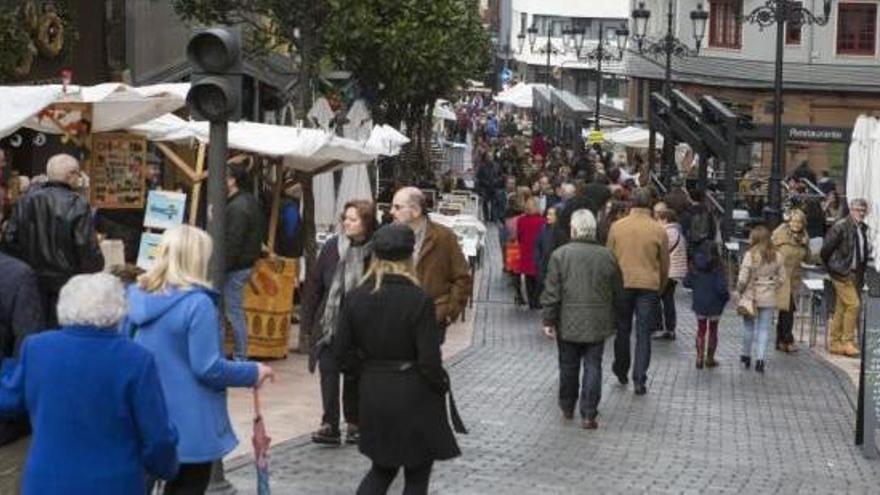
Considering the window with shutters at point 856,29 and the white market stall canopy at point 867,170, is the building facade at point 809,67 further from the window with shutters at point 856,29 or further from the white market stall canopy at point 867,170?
the white market stall canopy at point 867,170

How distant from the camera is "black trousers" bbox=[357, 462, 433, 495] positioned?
28.1ft

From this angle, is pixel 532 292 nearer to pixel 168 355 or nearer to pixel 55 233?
pixel 55 233

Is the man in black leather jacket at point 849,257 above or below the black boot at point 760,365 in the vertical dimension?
above

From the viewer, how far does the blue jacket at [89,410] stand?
21.1ft

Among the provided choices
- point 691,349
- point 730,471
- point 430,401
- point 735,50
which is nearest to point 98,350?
point 430,401

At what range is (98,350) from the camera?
6441 millimetres

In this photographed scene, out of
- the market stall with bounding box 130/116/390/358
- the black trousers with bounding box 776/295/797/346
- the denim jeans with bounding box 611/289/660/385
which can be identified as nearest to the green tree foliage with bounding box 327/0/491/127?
the black trousers with bounding box 776/295/797/346

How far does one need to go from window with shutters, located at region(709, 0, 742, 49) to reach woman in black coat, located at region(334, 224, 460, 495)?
5064 centimetres

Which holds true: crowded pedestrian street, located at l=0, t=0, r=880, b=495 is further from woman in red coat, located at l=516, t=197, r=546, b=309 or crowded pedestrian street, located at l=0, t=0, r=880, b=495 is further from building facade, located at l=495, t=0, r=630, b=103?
building facade, located at l=495, t=0, r=630, b=103

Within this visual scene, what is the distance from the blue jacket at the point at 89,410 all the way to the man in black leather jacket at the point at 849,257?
530 inches

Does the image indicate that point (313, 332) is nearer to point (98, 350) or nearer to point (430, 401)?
point (430, 401)

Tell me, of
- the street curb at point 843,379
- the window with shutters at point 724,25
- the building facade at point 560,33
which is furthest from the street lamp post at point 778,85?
the building facade at point 560,33

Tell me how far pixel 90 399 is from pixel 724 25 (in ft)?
177

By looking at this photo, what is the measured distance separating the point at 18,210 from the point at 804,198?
2075 cm
